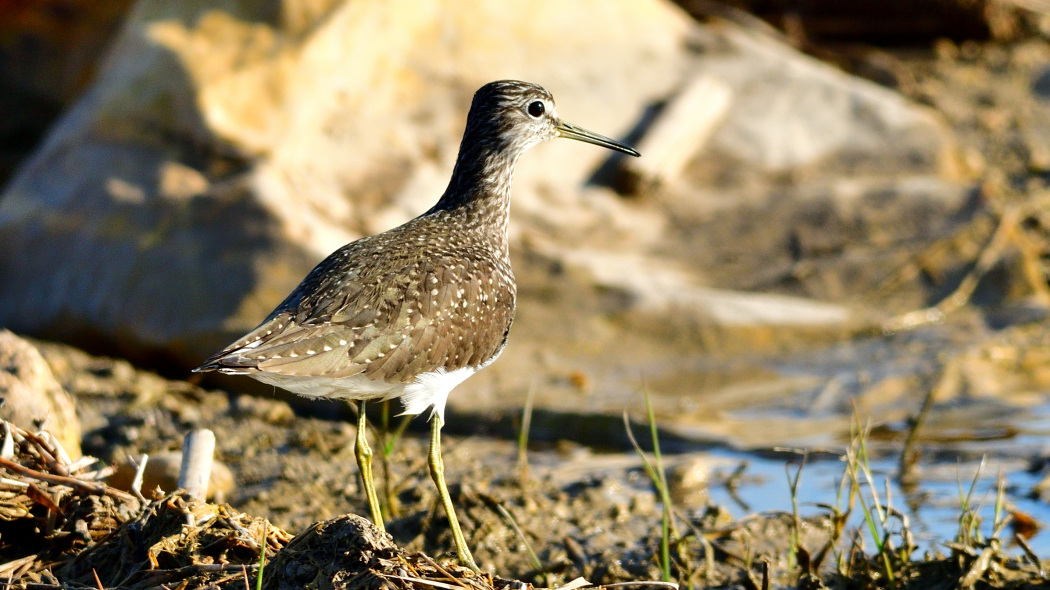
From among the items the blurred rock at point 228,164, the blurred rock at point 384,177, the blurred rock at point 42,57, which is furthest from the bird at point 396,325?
the blurred rock at point 42,57

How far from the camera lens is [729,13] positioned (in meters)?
12.4

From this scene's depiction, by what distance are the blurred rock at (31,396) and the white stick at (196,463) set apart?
632mm

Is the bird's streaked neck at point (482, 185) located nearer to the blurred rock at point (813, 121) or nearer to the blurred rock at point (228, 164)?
the blurred rock at point (228, 164)

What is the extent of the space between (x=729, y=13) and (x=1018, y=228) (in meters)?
4.22

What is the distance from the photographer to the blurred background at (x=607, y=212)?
25.6 feet

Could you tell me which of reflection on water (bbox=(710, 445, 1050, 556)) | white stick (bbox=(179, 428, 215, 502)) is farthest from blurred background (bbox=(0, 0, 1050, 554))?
white stick (bbox=(179, 428, 215, 502))

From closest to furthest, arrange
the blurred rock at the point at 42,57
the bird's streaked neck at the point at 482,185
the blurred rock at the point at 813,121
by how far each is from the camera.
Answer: the bird's streaked neck at the point at 482,185 < the blurred rock at the point at 813,121 < the blurred rock at the point at 42,57

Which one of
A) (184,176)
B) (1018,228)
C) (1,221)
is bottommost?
(1,221)

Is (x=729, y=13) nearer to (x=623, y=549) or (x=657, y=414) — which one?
(x=657, y=414)

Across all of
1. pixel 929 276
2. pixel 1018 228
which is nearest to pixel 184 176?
pixel 929 276

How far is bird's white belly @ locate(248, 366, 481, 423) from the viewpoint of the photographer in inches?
176

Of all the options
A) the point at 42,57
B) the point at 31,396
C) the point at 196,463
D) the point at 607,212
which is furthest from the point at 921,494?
the point at 42,57

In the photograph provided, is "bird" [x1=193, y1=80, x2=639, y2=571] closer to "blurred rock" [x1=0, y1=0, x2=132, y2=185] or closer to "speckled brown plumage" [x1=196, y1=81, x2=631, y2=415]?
"speckled brown plumage" [x1=196, y1=81, x2=631, y2=415]

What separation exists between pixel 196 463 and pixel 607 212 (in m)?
5.82
